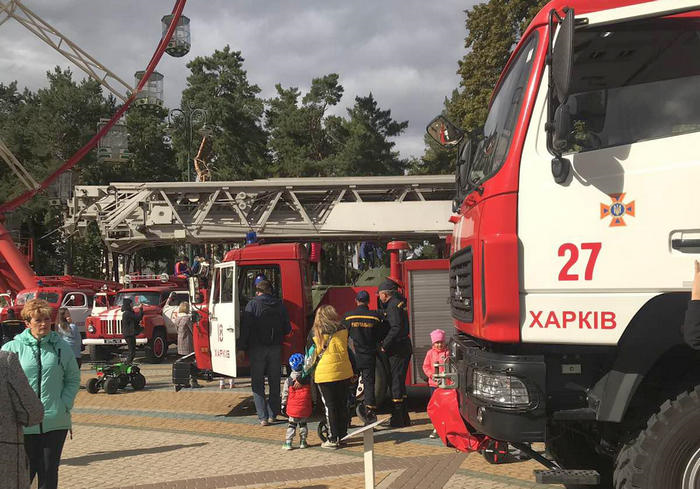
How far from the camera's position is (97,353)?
2034cm

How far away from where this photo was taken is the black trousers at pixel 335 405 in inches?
331

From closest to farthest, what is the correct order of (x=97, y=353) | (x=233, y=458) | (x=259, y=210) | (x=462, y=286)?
(x=462, y=286) < (x=233, y=458) < (x=97, y=353) < (x=259, y=210)

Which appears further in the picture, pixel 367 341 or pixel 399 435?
pixel 367 341

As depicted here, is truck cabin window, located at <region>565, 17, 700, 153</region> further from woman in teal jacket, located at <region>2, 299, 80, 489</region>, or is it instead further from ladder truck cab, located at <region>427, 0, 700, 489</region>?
woman in teal jacket, located at <region>2, 299, 80, 489</region>

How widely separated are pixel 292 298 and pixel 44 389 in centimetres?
579

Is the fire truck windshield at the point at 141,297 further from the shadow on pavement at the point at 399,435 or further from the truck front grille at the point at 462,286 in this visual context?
the truck front grille at the point at 462,286

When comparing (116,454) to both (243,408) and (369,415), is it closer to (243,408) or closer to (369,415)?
(369,415)

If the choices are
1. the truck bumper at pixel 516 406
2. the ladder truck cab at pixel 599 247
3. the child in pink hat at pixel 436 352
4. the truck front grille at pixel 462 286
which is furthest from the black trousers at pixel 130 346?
the truck bumper at pixel 516 406

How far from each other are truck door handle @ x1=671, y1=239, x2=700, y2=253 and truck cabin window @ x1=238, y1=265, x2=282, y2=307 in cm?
777

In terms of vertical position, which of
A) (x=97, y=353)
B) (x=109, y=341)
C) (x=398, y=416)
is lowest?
(x=97, y=353)

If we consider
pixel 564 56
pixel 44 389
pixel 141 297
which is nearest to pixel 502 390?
Result: pixel 564 56

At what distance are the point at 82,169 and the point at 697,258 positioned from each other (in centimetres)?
5182

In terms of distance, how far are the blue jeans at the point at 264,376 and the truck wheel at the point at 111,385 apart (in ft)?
14.6

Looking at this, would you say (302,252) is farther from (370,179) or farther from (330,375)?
(370,179)
